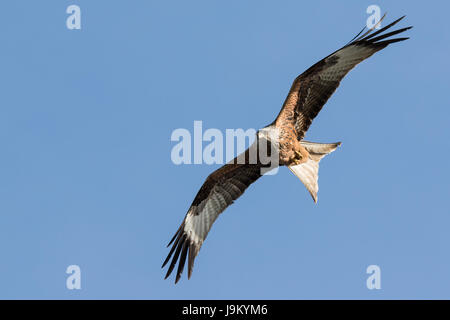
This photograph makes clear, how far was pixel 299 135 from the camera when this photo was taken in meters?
12.5

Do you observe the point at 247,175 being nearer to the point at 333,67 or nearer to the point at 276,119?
the point at 276,119

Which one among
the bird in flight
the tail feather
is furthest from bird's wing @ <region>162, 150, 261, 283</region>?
the tail feather

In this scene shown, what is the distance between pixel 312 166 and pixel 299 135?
744 mm

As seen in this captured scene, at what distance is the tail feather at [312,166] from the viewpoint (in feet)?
42.0

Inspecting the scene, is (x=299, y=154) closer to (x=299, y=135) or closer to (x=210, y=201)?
(x=299, y=135)

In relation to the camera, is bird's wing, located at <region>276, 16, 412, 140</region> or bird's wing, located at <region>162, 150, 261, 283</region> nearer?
bird's wing, located at <region>276, 16, 412, 140</region>

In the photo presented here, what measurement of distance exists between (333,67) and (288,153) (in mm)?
1750

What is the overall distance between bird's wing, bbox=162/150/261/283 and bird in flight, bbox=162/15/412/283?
0.06 ft

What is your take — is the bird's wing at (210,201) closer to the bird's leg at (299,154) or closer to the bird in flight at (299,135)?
the bird in flight at (299,135)

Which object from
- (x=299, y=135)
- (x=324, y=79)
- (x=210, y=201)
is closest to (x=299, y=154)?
(x=299, y=135)

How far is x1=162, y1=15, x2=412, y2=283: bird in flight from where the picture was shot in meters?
12.3

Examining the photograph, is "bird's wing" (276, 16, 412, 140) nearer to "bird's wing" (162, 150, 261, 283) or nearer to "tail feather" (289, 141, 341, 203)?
"tail feather" (289, 141, 341, 203)

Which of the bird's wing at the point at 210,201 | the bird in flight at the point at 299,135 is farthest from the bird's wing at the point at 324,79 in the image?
the bird's wing at the point at 210,201
